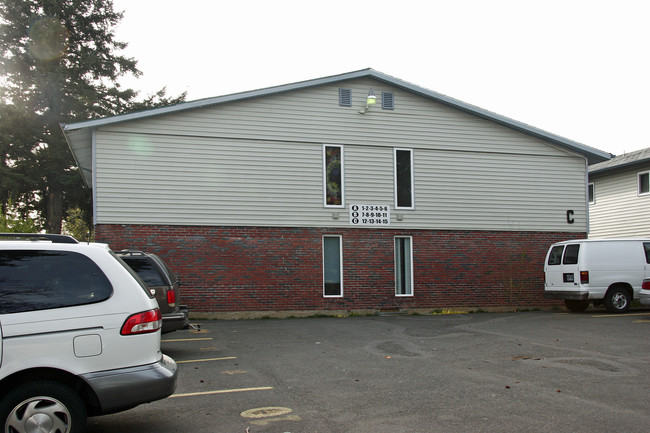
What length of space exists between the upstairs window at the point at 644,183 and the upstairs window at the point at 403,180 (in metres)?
12.3

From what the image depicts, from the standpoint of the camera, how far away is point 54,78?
113 feet

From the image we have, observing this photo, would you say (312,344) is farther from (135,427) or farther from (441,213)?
(441,213)

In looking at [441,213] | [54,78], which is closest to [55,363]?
[441,213]

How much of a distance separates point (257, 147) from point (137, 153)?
3.46 metres

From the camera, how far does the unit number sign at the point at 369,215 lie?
725 inches

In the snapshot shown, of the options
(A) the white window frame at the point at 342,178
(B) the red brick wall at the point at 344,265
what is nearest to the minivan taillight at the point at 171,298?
(B) the red brick wall at the point at 344,265

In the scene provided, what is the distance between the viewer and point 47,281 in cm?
484

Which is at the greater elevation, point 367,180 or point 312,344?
point 367,180

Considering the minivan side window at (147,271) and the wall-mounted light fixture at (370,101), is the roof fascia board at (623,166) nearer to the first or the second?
the wall-mounted light fixture at (370,101)

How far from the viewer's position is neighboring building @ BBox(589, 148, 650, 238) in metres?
25.1

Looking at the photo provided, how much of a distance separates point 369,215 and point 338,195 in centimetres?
116

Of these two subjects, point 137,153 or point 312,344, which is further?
point 137,153

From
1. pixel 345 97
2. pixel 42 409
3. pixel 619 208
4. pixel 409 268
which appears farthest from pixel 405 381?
pixel 619 208

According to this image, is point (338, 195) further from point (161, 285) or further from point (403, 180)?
point (161, 285)
